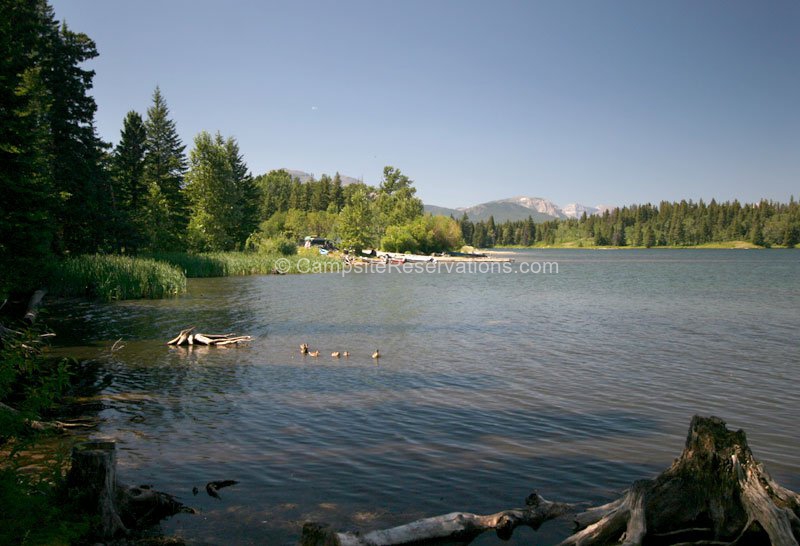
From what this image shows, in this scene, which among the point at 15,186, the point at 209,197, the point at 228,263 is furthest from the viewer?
the point at 209,197

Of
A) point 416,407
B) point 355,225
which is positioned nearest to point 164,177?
point 355,225

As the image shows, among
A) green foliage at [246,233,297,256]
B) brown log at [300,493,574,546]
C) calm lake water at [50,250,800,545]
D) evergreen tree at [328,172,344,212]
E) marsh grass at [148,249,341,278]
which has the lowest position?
calm lake water at [50,250,800,545]

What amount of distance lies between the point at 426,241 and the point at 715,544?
123 m

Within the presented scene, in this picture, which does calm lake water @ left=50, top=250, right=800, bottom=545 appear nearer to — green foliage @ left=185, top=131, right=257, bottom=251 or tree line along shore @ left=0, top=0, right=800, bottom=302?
tree line along shore @ left=0, top=0, right=800, bottom=302

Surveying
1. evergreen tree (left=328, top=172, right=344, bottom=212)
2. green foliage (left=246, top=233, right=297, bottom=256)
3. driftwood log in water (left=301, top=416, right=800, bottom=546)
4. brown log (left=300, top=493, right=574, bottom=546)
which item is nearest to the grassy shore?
green foliage (left=246, top=233, right=297, bottom=256)

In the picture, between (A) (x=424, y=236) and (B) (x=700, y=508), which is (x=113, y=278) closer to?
(B) (x=700, y=508)

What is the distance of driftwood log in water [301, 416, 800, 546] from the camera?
6102mm

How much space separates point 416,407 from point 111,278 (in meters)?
28.5

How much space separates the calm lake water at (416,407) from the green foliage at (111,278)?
3.64 metres

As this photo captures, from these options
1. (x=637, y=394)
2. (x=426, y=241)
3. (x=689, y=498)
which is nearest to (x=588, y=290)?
(x=637, y=394)

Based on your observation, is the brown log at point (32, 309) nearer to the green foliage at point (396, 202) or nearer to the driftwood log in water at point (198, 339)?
the driftwood log in water at point (198, 339)

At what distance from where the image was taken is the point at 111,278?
34875 millimetres

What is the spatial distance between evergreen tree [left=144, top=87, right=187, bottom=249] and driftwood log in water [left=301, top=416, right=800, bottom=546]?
58.9m

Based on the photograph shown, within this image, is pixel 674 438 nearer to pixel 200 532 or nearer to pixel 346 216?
pixel 200 532
